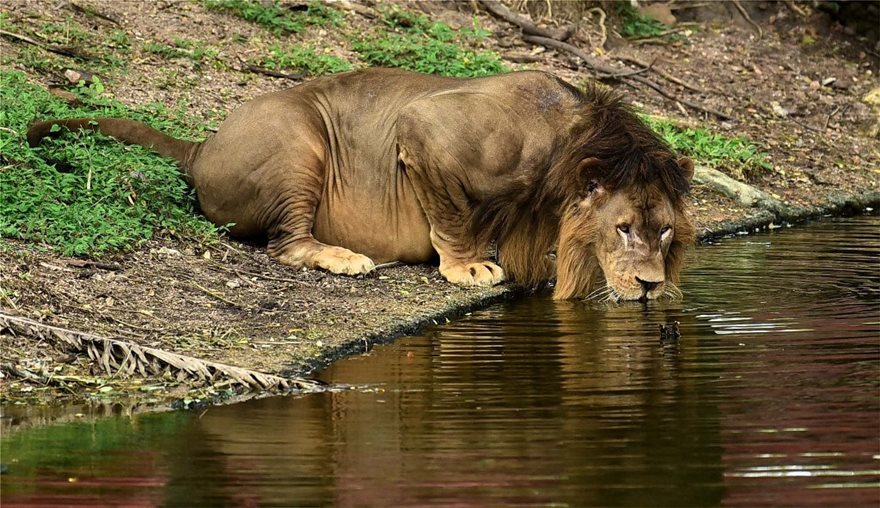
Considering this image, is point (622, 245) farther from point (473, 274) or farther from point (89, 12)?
point (89, 12)

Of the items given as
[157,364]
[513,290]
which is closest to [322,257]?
[513,290]

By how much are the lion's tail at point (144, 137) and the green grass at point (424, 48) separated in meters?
3.60

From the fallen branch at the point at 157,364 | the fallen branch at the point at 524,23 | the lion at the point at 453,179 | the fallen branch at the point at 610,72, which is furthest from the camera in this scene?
the fallen branch at the point at 524,23

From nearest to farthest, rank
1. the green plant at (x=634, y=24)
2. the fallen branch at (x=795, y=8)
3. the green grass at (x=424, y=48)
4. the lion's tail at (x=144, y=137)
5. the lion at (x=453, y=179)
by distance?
the lion at (x=453, y=179) → the lion's tail at (x=144, y=137) → the green grass at (x=424, y=48) → the green plant at (x=634, y=24) → the fallen branch at (x=795, y=8)

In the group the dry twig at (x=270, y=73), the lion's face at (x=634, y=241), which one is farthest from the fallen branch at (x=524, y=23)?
the lion's face at (x=634, y=241)

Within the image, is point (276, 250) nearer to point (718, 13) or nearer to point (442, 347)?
point (442, 347)

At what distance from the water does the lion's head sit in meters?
0.64

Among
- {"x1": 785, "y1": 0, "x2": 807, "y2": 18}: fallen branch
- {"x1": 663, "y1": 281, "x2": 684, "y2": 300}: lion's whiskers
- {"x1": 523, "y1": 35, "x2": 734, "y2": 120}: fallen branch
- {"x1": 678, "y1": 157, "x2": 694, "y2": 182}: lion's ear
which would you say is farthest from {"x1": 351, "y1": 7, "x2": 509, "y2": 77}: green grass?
{"x1": 785, "y1": 0, "x2": 807, "y2": 18}: fallen branch

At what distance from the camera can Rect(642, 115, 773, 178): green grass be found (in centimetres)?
1261

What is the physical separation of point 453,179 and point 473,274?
60cm

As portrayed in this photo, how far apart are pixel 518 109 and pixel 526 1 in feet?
22.6

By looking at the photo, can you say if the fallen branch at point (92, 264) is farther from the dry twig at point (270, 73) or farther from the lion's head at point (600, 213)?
the dry twig at point (270, 73)

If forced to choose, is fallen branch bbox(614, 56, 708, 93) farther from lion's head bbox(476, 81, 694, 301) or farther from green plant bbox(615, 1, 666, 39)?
lion's head bbox(476, 81, 694, 301)

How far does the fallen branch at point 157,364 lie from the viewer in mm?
6281
